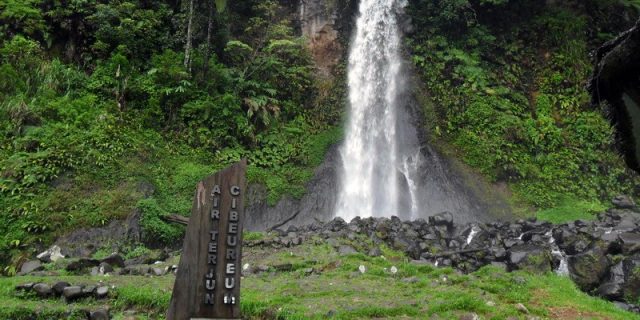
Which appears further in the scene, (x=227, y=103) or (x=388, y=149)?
(x=388, y=149)

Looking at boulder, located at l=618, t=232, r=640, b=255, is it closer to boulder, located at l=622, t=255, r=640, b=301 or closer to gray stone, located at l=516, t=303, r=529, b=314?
boulder, located at l=622, t=255, r=640, b=301

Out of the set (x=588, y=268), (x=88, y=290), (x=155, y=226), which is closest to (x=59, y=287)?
(x=88, y=290)

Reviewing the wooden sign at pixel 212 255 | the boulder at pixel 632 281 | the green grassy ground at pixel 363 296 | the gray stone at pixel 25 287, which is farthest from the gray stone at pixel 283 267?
the boulder at pixel 632 281

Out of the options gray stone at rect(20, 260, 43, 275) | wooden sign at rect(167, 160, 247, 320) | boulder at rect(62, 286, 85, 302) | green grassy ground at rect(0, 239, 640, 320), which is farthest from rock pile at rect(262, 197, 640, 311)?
wooden sign at rect(167, 160, 247, 320)

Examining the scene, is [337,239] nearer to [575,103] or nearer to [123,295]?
[123,295]

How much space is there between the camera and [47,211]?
41.0 feet

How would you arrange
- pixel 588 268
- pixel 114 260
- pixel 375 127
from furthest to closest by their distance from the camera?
pixel 375 127, pixel 114 260, pixel 588 268

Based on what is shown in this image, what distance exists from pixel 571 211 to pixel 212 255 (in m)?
16.3

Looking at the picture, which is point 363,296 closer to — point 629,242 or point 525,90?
point 629,242

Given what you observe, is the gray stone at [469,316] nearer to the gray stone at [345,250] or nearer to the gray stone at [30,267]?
the gray stone at [345,250]

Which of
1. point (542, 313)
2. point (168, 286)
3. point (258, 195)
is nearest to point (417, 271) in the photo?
point (542, 313)

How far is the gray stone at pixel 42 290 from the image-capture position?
297 inches

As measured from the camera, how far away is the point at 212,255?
5.13 m

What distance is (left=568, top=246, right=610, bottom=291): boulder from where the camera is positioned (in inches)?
390
